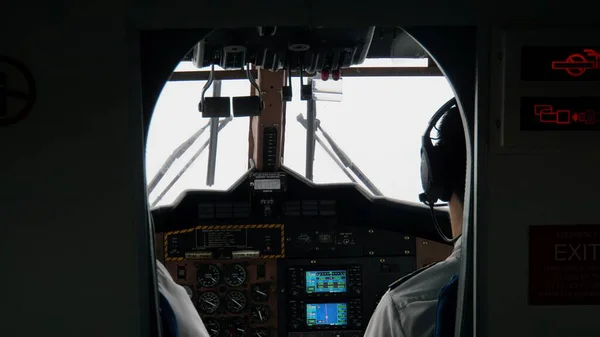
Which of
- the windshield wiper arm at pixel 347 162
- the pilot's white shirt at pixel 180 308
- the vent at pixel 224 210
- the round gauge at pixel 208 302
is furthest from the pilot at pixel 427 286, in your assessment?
the round gauge at pixel 208 302

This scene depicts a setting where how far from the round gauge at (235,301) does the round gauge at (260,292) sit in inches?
3.1

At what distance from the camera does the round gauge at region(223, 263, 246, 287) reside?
16.6 ft

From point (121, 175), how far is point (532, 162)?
93 centimetres

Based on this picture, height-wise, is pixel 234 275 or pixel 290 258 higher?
pixel 290 258

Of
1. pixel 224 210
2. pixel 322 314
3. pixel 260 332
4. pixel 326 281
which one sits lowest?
pixel 260 332

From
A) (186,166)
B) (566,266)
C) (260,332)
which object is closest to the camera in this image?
(566,266)

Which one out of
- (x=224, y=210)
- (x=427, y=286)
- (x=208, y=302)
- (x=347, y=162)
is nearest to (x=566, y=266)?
(x=427, y=286)

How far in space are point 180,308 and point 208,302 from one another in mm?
3065

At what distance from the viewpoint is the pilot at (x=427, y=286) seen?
201 cm

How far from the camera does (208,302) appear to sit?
199 inches

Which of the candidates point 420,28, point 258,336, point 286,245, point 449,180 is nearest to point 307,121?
point 286,245

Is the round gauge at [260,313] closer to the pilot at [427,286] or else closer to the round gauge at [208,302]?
the round gauge at [208,302]

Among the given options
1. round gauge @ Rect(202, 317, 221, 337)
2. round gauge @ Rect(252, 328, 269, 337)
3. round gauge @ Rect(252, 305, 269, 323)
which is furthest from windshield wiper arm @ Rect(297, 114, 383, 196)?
round gauge @ Rect(202, 317, 221, 337)

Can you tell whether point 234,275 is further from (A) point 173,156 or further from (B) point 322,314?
(A) point 173,156
